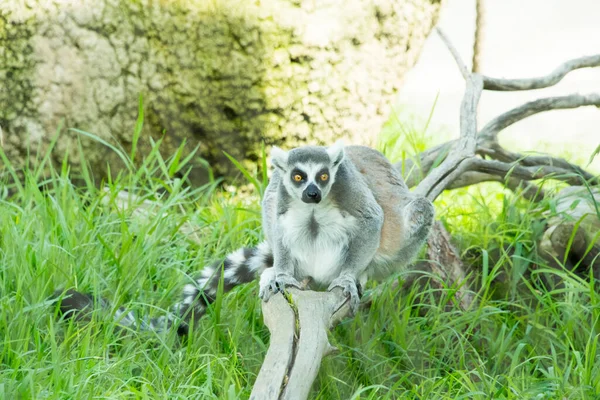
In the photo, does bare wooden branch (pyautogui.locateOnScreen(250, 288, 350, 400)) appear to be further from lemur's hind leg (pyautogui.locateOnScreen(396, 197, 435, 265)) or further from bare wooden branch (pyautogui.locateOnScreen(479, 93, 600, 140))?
bare wooden branch (pyautogui.locateOnScreen(479, 93, 600, 140))

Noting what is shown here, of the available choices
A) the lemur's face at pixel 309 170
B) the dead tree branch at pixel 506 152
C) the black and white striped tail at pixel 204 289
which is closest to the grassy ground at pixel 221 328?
the black and white striped tail at pixel 204 289

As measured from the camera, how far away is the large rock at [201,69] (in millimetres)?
5203

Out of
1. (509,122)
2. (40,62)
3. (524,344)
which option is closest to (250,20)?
(40,62)

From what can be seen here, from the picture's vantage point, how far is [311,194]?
3145 millimetres

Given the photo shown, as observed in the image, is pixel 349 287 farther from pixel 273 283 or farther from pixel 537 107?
pixel 537 107

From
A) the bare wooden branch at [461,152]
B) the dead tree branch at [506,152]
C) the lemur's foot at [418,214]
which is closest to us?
the lemur's foot at [418,214]

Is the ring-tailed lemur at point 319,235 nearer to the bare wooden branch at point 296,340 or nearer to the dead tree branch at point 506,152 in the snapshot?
the bare wooden branch at point 296,340

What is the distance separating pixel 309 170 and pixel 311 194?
14 centimetres

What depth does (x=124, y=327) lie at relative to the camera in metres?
3.34

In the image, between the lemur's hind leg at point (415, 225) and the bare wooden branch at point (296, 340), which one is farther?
the lemur's hind leg at point (415, 225)

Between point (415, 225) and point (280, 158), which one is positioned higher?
point (280, 158)

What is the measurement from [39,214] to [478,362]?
8.88ft

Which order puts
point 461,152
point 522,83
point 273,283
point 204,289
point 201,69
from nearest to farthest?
point 273,283
point 204,289
point 461,152
point 522,83
point 201,69

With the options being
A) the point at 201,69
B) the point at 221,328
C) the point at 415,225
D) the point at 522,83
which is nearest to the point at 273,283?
the point at 221,328
